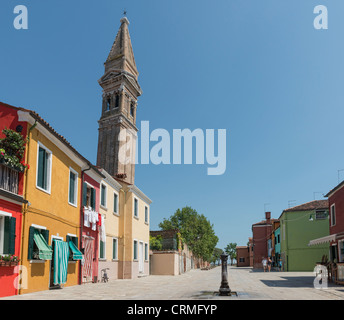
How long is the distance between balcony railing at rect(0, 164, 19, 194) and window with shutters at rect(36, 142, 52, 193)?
1.48 m

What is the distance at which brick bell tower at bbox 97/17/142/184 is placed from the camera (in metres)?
47.7

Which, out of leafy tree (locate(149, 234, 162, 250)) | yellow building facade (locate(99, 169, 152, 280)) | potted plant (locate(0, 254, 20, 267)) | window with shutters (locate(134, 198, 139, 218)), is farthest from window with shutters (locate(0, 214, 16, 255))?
leafy tree (locate(149, 234, 162, 250))

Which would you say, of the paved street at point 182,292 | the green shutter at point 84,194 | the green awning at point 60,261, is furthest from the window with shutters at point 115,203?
the green awning at point 60,261

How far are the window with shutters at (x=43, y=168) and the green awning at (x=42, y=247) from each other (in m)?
1.66

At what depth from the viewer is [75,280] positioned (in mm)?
17062

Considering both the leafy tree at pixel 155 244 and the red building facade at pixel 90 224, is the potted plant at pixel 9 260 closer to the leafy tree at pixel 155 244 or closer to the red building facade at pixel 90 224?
the red building facade at pixel 90 224

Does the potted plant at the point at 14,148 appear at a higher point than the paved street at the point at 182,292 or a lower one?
higher

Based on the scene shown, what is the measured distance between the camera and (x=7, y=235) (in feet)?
37.2

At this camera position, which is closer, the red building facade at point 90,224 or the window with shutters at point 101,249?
the red building facade at point 90,224

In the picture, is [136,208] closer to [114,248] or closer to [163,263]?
[114,248]

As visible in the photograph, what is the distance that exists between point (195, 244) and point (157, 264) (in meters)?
32.7

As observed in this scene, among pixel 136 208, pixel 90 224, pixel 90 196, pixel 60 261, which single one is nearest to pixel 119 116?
pixel 136 208

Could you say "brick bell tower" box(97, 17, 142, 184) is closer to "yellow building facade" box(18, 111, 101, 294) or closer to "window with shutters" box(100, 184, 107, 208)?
"window with shutters" box(100, 184, 107, 208)

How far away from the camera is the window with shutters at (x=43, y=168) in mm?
13609
